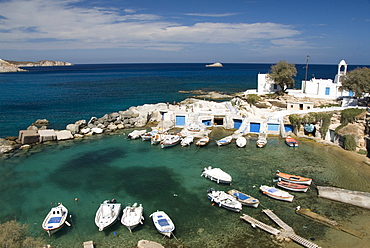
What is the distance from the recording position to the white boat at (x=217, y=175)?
103 feet

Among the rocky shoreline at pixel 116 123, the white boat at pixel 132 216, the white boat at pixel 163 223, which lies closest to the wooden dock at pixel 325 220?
the white boat at pixel 163 223

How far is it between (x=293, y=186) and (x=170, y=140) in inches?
848

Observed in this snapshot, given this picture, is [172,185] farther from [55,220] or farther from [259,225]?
[55,220]

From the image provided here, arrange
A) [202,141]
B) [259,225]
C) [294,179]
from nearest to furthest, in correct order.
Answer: [259,225] < [294,179] < [202,141]

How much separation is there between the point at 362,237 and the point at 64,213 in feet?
86.9

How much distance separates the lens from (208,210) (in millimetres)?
26453

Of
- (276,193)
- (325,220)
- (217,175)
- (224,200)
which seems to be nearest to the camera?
(325,220)

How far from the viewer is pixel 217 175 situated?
31.9 m

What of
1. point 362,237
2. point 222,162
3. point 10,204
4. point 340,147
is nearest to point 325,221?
point 362,237

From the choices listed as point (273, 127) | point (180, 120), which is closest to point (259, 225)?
point (273, 127)

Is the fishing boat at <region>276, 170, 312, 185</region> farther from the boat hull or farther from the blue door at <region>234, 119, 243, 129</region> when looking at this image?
the blue door at <region>234, 119, 243, 129</region>

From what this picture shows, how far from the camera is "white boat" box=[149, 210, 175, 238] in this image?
22422 mm

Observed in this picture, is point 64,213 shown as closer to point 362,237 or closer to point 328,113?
point 362,237

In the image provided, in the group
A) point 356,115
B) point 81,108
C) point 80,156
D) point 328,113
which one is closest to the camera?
point 80,156
